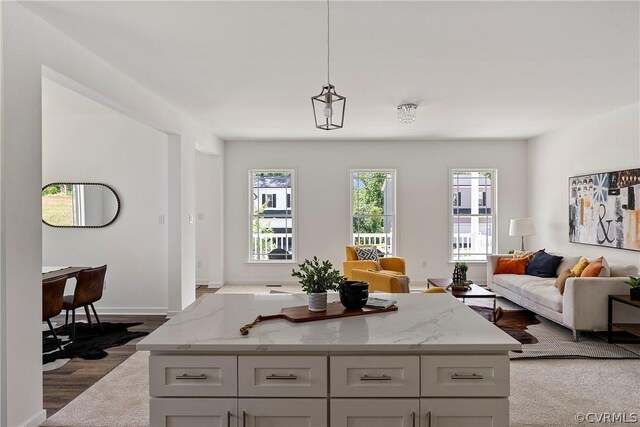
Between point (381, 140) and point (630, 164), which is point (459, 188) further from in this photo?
point (630, 164)

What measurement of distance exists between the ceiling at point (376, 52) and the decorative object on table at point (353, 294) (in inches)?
67.5

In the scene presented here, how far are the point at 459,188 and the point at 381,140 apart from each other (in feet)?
5.53

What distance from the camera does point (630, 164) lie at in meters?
5.03

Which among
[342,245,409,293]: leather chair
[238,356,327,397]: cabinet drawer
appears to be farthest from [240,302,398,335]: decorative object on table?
[342,245,409,293]: leather chair

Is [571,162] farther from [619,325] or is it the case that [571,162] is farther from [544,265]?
[619,325]

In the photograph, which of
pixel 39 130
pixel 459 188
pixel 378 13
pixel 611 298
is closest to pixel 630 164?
pixel 611 298

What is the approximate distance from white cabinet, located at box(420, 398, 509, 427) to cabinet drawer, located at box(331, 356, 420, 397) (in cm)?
9

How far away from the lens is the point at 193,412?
1729 mm

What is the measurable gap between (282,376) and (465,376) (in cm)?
74

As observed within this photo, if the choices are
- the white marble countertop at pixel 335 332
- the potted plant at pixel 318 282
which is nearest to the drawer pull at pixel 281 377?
the white marble countertop at pixel 335 332

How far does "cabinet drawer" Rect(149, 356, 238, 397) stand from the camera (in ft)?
5.67

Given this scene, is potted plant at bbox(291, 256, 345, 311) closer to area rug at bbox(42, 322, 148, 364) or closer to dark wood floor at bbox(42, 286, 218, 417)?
dark wood floor at bbox(42, 286, 218, 417)

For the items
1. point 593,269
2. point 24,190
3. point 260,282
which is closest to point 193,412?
point 24,190

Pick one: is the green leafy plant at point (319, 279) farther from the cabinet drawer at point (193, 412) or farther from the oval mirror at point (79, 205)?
the oval mirror at point (79, 205)
